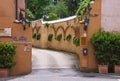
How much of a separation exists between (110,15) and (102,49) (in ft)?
8.59

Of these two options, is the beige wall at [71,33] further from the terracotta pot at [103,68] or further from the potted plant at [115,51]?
the potted plant at [115,51]

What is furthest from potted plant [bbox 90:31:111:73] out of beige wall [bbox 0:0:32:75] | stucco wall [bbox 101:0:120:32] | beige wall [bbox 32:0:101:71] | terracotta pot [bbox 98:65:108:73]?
beige wall [bbox 0:0:32:75]

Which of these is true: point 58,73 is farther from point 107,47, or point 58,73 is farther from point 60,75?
point 107,47

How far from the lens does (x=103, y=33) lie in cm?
2112

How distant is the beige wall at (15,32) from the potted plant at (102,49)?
438 centimetres

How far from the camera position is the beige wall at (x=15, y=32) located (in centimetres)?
2000

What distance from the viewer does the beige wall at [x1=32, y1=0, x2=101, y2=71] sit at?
2156 cm

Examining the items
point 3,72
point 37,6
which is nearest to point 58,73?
point 3,72

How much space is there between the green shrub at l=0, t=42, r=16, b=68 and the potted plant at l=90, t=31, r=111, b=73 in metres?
5.37

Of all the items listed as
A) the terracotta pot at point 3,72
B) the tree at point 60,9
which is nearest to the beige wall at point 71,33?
the terracotta pot at point 3,72

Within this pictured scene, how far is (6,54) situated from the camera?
1898 centimetres

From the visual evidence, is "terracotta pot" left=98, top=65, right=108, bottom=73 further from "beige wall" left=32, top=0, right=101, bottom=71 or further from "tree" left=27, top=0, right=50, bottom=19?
"tree" left=27, top=0, right=50, bottom=19

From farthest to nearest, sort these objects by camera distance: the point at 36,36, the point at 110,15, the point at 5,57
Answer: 1. the point at 36,36
2. the point at 110,15
3. the point at 5,57

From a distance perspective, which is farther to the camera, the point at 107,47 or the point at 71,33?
the point at 71,33
